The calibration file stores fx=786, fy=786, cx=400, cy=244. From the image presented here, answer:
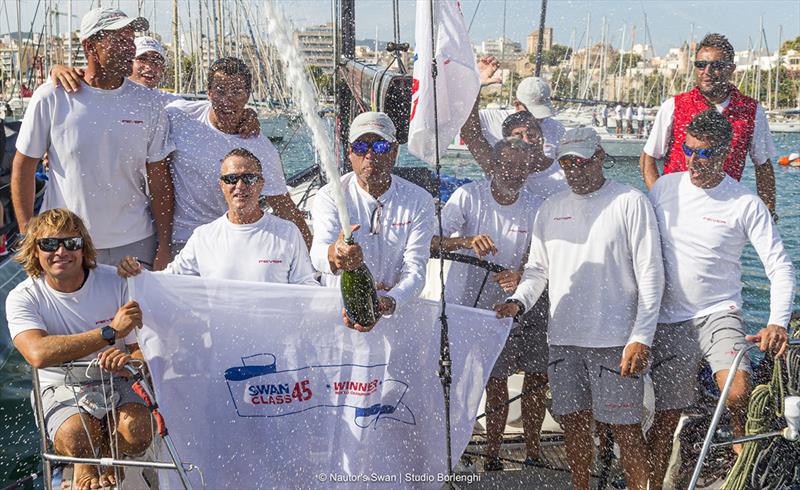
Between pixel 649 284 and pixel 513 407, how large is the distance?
6.08 ft

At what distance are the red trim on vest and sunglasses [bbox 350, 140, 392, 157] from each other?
178cm

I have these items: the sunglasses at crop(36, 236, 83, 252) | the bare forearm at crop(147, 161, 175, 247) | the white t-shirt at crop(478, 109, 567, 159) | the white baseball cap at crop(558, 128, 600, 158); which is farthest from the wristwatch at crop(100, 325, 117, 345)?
the white t-shirt at crop(478, 109, 567, 159)

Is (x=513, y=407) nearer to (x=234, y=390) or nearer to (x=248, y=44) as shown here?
(x=234, y=390)

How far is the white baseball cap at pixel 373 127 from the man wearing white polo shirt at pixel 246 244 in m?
0.52

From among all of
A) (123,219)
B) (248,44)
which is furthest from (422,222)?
(248,44)

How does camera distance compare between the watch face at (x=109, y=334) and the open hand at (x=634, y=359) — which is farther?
the open hand at (x=634, y=359)

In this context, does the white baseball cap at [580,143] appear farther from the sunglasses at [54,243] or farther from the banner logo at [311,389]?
the sunglasses at [54,243]

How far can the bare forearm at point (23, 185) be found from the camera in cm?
416

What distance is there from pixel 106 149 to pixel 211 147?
22.1 inches

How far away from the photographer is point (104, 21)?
408 cm

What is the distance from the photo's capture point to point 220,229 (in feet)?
12.7

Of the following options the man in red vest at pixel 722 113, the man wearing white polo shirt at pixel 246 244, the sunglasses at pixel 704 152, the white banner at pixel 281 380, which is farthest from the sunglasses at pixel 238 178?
the man in red vest at pixel 722 113

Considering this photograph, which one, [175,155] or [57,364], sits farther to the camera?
[175,155]

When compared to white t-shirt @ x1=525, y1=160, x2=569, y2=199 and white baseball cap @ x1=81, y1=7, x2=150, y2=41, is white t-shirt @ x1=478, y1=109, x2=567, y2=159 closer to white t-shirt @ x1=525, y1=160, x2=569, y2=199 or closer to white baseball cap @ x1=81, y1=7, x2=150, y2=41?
white t-shirt @ x1=525, y1=160, x2=569, y2=199
